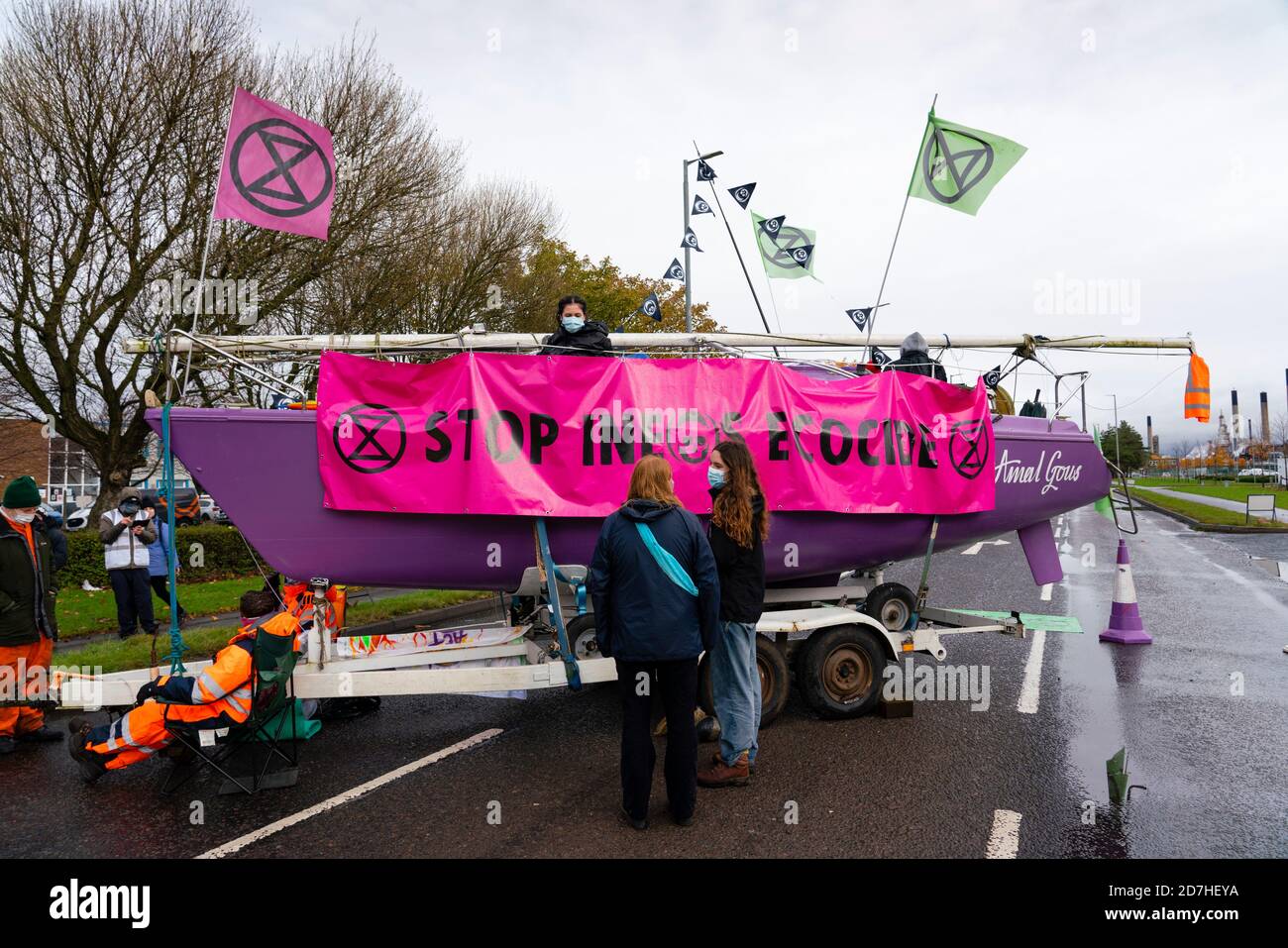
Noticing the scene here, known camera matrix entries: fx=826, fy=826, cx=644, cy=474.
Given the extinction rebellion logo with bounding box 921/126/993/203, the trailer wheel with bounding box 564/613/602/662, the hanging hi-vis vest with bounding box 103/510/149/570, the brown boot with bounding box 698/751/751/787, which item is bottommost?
the brown boot with bounding box 698/751/751/787

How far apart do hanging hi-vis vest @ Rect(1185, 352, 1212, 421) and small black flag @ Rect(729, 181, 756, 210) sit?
766 cm

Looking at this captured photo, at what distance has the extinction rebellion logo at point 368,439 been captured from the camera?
5617 millimetres

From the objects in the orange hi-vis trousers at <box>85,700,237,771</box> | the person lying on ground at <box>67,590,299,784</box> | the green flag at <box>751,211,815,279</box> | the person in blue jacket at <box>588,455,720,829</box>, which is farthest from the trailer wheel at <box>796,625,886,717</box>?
the green flag at <box>751,211,815,279</box>

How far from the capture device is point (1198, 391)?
7.22 metres

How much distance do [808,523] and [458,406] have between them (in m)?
2.78

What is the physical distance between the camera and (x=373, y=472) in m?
5.65

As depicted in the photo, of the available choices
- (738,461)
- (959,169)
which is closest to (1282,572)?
(959,169)

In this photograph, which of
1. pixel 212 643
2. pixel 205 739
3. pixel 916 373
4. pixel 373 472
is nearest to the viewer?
pixel 205 739

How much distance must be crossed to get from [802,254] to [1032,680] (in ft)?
24.3

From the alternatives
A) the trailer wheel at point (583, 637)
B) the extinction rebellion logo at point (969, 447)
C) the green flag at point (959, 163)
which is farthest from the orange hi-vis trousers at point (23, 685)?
the green flag at point (959, 163)

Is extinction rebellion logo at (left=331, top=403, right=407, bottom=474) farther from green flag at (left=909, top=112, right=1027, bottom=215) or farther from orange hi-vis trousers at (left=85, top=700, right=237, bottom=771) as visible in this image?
green flag at (left=909, top=112, right=1027, bottom=215)

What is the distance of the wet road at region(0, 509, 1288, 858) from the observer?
412 cm

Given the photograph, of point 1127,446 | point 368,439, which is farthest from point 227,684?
point 1127,446

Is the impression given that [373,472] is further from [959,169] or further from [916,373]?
[959,169]
